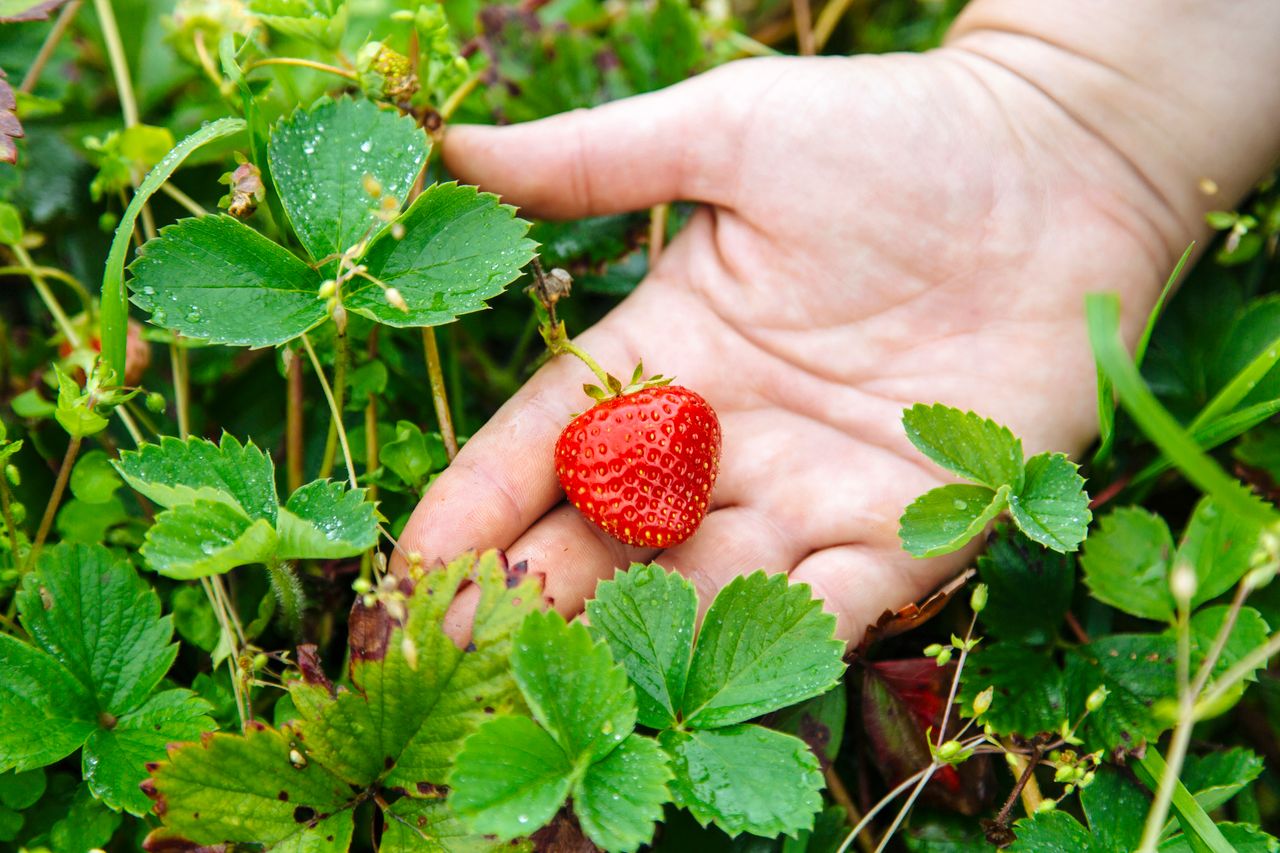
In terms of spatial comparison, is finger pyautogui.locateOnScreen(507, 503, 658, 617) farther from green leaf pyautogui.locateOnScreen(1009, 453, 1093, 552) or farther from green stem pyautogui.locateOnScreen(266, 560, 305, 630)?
green leaf pyautogui.locateOnScreen(1009, 453, 1093, 552)

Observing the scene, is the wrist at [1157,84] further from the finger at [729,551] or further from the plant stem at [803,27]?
the finger at [729,551]

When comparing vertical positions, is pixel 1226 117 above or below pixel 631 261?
above

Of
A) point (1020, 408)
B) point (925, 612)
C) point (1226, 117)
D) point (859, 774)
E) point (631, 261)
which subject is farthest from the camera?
point (631, 261)

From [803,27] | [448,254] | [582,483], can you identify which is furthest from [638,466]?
[803,27]

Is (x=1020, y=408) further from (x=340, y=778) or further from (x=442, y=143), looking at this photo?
(x=340, y=778)

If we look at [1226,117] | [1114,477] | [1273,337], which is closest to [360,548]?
[1114,477]

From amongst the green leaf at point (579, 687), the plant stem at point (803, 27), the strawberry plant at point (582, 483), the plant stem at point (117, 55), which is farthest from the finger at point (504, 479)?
the plant stem at point (803, 27)
